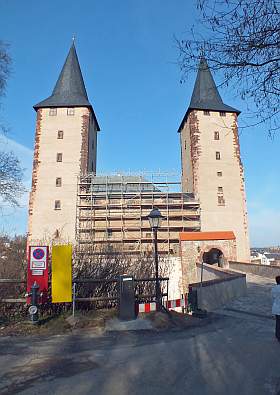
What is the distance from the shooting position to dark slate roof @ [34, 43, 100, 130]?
37.0 metres

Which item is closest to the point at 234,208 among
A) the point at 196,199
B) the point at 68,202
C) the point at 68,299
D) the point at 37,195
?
the point at 196,199

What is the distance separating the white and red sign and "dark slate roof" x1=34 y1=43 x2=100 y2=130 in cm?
3186

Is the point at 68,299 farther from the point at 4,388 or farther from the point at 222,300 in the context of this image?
the point at 222,300

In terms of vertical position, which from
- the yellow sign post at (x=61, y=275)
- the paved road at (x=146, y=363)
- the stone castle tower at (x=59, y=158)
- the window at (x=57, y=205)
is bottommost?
the paved road at (x=146, y=363)

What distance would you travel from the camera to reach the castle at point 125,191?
33.4m

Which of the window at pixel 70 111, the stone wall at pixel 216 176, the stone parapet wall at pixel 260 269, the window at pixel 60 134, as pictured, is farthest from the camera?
the window at pixel 70 111

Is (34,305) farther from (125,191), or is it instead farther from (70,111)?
(70,111)

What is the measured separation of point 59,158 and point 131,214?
9931mm

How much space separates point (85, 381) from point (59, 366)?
70 centimetres

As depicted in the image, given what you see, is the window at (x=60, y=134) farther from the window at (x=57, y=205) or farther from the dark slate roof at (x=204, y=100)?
the dark slate roof at (x=204, y=100)

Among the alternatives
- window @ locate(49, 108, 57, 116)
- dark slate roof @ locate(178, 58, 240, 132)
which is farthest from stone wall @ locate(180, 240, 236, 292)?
window @ locate(49, 108, 57, 116)

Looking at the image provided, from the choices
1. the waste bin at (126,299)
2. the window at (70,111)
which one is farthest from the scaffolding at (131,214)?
the waste bin at (126,299)

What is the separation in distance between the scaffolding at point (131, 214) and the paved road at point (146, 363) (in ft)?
88.1

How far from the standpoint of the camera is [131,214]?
34594 millimetres
